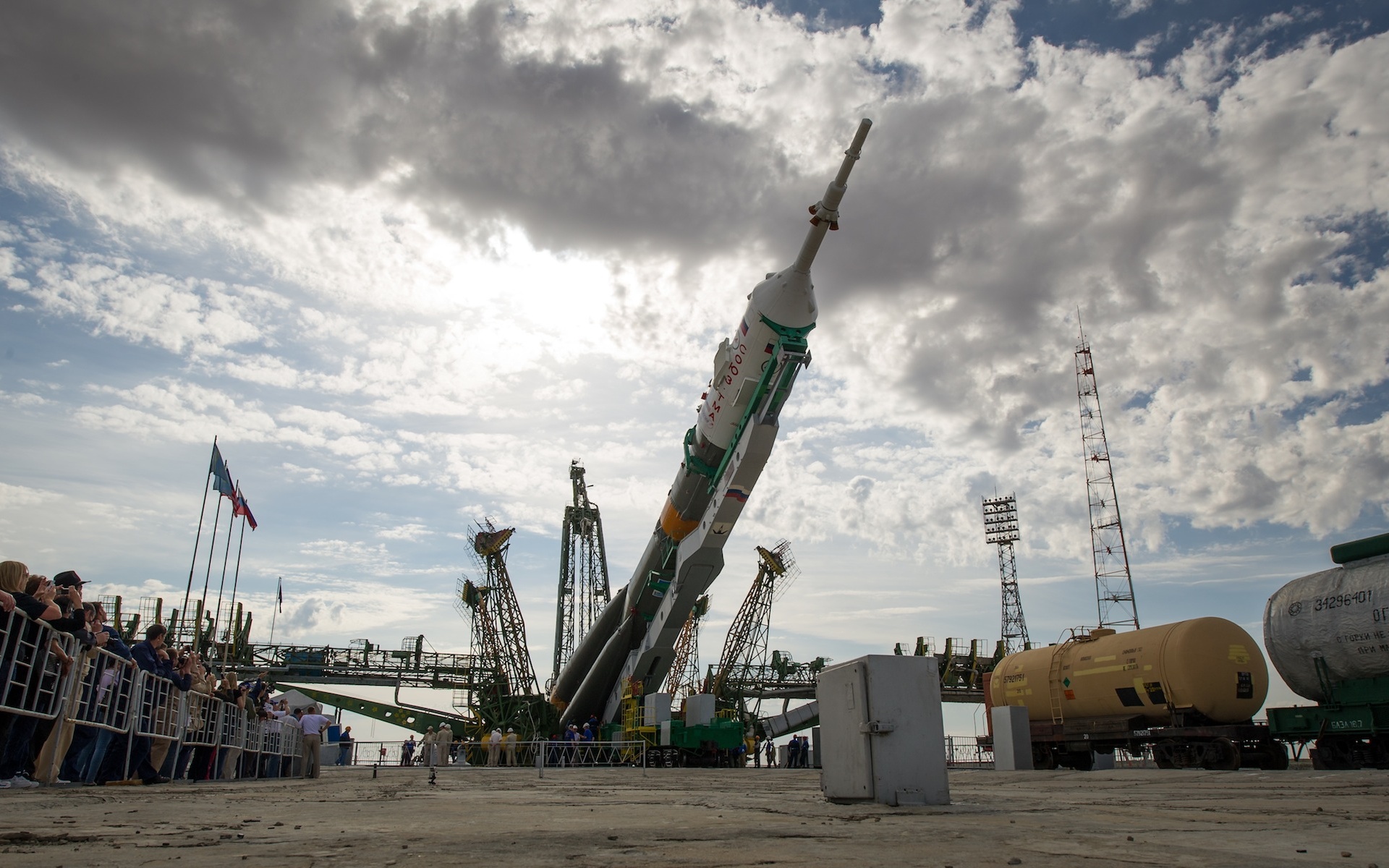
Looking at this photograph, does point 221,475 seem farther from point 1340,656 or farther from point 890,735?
point 1340,656

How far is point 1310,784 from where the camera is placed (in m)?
9.76

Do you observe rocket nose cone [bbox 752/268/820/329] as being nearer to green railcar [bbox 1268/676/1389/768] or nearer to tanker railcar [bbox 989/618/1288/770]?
tanker railcar [bbox 989/618/1288/770]

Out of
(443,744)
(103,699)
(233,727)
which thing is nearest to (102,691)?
(103,699)

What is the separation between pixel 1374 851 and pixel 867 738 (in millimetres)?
4011

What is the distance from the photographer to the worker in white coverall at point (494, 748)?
2783 cm

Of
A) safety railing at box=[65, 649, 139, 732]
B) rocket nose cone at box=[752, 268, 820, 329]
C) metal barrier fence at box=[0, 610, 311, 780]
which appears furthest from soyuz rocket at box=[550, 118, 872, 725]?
safety railing at box=[65, 649, 139, 732]

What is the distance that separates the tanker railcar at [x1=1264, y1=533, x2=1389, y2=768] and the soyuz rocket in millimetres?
10331

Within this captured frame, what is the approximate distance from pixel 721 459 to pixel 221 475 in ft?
54.2

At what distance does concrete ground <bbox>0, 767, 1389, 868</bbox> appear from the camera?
3545mm

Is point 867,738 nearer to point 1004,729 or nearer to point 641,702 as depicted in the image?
point 1004,729

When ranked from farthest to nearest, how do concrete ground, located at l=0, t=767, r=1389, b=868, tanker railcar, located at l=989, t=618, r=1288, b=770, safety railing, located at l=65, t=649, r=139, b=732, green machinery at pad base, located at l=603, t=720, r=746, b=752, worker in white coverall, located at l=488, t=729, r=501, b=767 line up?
worker in white coverall, located at l=488, t=729, r=501, b=767 → green machinery at pad base, located at l=603, t=720, r=746, b=752 → tanker railcar, located at l=989, t=618, r=1288, b=770 → safety railing, located at l=65, t=649, r=139, b=732 → concrete ground, located at l=0, t=767, r=1389, b=868

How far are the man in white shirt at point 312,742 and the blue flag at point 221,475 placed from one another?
1012 cm

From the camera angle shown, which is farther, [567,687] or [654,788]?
[567,687]

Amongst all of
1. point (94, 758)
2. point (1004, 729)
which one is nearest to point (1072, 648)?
point (1004, 729)
